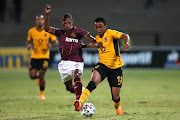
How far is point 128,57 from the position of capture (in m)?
20.9

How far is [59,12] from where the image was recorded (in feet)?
84.6

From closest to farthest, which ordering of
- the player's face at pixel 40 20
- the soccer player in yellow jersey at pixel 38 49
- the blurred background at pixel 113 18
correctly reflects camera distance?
1. the player's face at pixel 40 20
2. the soccer player in yellow jersey at pixel 38 49
3. the blurred background at pixel 113 18

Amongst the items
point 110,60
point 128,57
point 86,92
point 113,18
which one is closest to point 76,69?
point 110,60

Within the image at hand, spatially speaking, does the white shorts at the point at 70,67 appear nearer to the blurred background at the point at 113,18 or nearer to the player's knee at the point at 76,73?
the player's knee at the point at 76,73

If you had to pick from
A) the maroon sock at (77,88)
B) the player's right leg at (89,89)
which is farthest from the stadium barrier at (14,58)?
the player's right leg at (89,89)

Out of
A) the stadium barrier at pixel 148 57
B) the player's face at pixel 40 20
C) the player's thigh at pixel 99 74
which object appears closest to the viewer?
the player's thigh at pixel 99 74

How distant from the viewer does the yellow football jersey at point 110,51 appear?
21.7 feet

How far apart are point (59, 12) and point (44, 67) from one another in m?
16.4

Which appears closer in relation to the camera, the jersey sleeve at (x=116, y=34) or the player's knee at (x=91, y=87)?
the player's knee at (x=91, y=87)

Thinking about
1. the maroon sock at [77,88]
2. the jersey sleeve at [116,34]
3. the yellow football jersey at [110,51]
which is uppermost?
the jersey sleeve at [116,34]

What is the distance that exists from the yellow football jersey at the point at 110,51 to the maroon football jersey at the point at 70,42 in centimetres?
81

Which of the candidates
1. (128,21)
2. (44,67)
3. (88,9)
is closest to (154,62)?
(128,21)

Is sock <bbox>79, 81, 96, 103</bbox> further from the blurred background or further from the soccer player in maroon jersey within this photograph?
the blurred background

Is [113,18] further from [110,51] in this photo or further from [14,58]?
[110,51]
